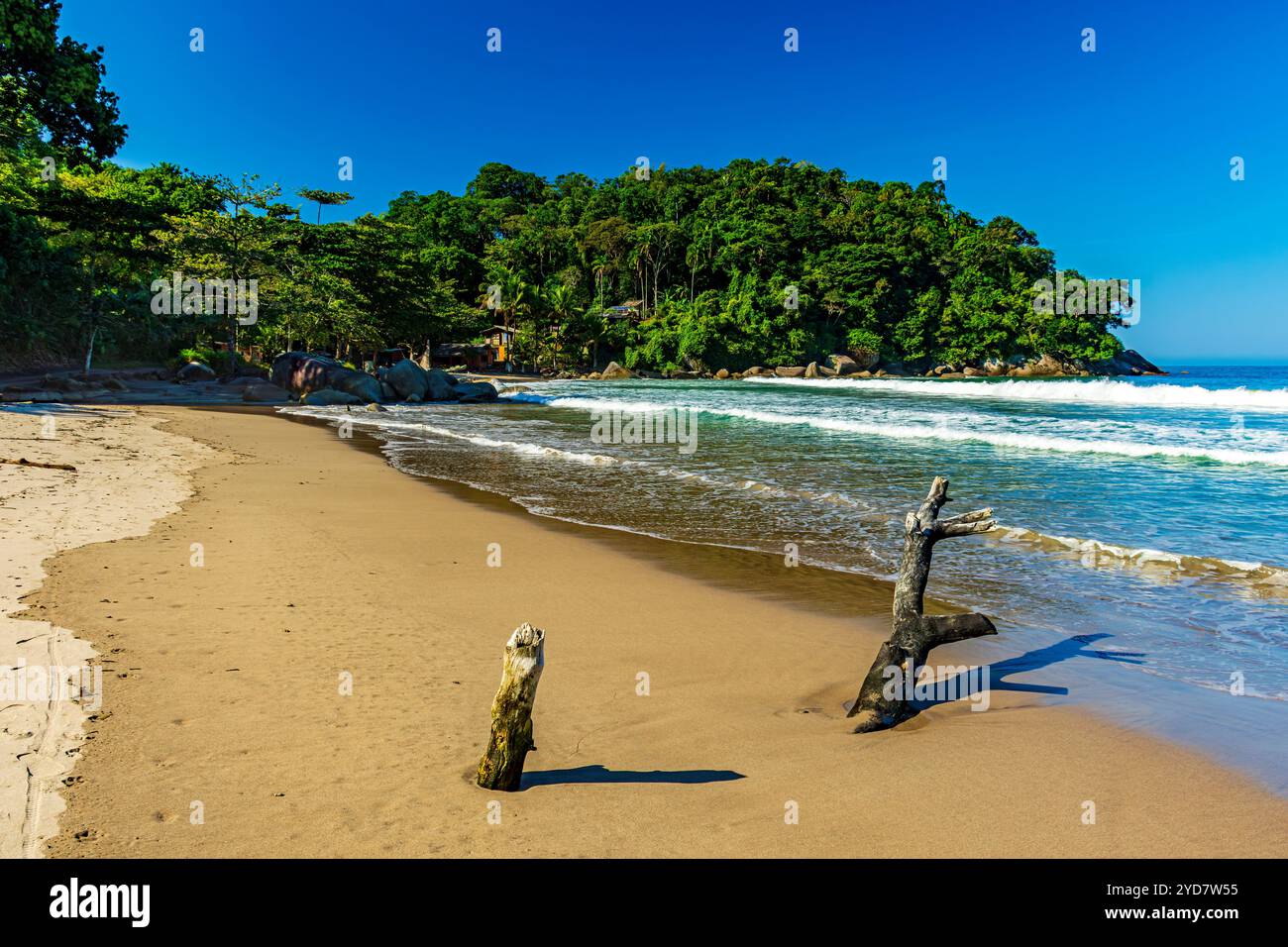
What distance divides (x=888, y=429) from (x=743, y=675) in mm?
20990

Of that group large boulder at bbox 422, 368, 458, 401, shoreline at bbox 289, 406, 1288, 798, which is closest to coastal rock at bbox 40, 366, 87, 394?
large boulder at bbox 422, 368, 458, 401

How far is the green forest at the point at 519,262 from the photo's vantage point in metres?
30.4

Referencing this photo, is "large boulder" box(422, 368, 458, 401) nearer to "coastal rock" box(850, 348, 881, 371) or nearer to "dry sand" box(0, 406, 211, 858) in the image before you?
"dry sand" box(0, 406, 211, 858)

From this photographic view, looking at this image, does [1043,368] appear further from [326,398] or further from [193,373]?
[193,373]


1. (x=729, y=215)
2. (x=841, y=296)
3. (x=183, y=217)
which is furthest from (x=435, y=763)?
(x=729, y=215)

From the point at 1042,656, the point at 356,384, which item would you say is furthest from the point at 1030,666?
the point at 356,384

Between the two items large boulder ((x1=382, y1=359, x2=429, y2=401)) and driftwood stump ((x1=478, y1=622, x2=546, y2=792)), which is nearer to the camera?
driftwood stump ((x1=478, y1=622, x2=546, y2=792))

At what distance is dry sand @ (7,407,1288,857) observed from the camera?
319cm

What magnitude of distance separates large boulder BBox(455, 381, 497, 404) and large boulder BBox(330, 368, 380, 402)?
5.04m

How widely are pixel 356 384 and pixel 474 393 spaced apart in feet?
22.6
